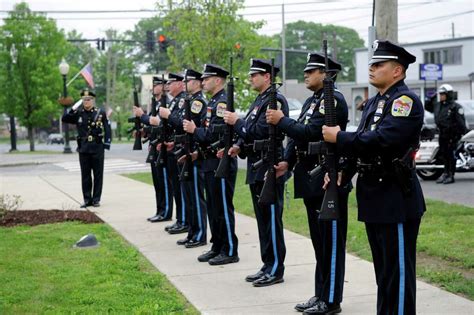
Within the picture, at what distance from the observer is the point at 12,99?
42250mm

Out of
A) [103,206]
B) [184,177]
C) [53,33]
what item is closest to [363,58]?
[53,33]

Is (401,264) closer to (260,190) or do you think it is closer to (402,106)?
(402,106)

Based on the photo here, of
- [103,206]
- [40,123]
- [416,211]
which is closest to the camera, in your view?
[416,211]

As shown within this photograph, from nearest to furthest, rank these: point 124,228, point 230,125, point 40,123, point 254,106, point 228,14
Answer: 1. point 254,106
2. point 230,125
3. point 124,228
4. point 228,14
5. point 40,123

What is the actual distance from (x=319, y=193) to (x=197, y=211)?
345cm

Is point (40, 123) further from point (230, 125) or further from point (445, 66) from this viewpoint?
point (230, 125)

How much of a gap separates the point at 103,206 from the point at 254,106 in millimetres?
7721

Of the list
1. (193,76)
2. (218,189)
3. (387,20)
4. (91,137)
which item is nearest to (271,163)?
(218,189)

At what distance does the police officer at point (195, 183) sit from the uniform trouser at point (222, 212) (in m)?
0.68

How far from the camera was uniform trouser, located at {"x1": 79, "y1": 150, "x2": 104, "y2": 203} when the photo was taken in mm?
13812

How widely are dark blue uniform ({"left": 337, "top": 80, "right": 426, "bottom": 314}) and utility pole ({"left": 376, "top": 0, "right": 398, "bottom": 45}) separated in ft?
19.5

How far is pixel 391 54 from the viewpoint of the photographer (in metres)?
4.91

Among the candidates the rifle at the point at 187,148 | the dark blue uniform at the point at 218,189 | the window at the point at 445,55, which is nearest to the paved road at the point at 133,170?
the rifle at the point at 187,148

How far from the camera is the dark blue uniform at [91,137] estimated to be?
13672mm
